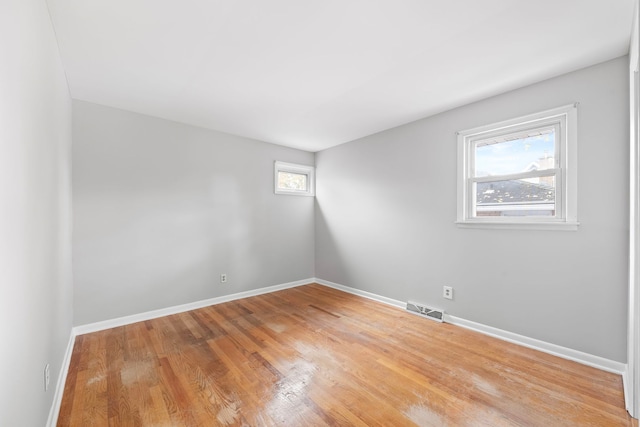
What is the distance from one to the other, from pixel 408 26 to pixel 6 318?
2.43 metres

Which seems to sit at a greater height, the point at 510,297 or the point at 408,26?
the point at 408,26

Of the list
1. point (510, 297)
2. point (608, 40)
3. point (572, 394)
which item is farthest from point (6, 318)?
point (608, 40)

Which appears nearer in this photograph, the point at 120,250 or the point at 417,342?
the point at 417,342

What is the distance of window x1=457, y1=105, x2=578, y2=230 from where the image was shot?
7.41 feet

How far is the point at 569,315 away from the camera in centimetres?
223

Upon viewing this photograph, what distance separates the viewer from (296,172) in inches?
185

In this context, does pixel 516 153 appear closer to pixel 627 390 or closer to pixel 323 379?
pixel 627 390

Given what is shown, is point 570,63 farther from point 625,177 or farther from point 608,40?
point 625,177

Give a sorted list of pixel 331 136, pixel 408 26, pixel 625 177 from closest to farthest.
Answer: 1. pixel 408 26
2. pixel 625 177
3. pixel 331 136

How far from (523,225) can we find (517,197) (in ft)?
0.94

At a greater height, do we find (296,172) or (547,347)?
(296,172)

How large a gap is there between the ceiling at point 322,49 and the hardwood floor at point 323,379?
242 centimetres

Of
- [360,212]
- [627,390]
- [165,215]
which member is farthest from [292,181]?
[627,390]

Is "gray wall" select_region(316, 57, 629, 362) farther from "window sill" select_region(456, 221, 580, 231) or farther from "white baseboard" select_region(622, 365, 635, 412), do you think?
"white baseboard" select_region(622, 365, 635, 412)
